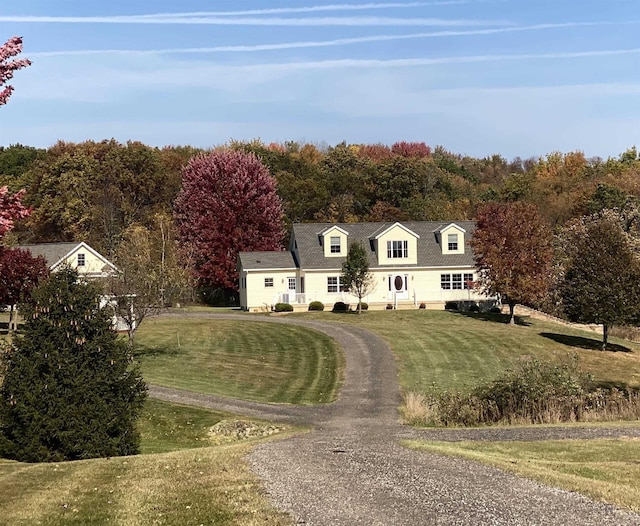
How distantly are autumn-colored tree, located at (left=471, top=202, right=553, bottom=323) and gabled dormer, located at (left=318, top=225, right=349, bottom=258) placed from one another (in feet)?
34.6

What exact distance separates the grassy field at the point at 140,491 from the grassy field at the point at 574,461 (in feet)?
14.7

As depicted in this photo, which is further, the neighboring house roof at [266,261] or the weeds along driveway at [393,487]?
the neighboring house roof at [266,261]

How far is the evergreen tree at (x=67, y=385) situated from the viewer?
50.1 ft

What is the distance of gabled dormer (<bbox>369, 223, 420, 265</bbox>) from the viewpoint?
5441 cm

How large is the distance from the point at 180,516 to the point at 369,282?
141 feet

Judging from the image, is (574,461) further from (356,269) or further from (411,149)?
(411,149)

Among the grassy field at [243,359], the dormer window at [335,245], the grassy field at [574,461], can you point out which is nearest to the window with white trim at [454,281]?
the dormer window at [335,245]

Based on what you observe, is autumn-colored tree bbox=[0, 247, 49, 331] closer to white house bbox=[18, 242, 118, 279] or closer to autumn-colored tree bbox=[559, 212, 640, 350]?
white house bbox=[18, 242, 118, 279]

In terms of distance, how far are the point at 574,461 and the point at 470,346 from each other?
23588mm

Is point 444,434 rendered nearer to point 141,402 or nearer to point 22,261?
point 141,402

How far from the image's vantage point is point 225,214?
2480 inches

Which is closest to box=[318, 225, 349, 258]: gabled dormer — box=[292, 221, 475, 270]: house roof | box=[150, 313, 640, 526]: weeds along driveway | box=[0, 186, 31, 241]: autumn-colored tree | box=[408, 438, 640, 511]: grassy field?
box=[292, 221, 475, 270]: house roof

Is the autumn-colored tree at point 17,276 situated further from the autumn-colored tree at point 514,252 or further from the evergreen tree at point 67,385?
the autumn-colored tree at point 514,252

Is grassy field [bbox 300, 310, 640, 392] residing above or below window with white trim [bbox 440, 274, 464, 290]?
below
